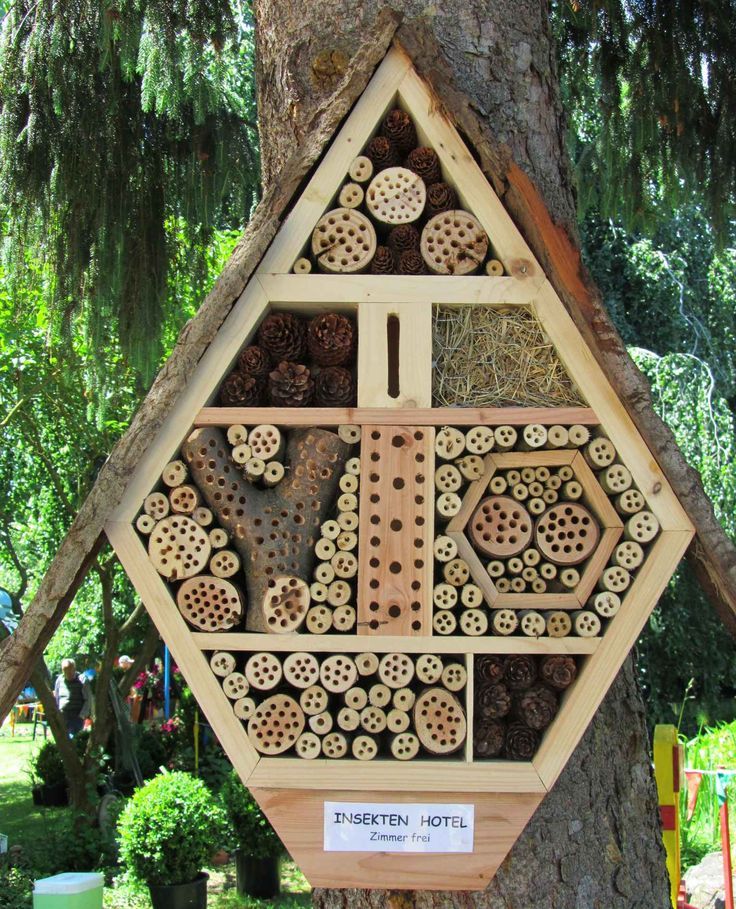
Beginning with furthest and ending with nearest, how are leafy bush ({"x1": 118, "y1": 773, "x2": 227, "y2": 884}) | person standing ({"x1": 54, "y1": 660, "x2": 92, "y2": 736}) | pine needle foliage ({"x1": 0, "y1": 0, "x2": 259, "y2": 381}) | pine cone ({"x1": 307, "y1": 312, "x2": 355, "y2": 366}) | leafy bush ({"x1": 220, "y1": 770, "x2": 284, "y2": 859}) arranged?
1. person standing ({"x1": 54, "y1": 660, "x2": 92, "y2": 736})
2. leafy bush ({"x1": 220, "y1": 770, "x2": 284, "y2": 859})
3. leafy bush ({"x1": 118, "y1": 773, "x2": 227, "y2": 884})
4. pine needle foliage ({"x1": 0, "y1": 0, "x2": 259, "y2": 381})
5. pine cone ({"x1": 307, "y1": 312, "x2": 355, "y2": 366})

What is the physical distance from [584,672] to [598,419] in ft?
1.46

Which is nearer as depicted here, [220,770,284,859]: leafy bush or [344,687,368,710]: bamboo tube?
[344,687,368,710]: bamboo tube

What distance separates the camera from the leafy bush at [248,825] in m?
6.12

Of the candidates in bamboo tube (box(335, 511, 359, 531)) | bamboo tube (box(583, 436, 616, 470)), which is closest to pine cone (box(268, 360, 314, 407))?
bamboo tube (box(335, 511, 359, 531))

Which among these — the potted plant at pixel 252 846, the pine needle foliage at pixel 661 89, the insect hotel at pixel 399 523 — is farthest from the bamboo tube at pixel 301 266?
the potted plant at pixel 252 846

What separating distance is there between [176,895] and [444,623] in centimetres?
462

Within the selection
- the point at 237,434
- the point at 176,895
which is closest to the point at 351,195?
the point at 237,434

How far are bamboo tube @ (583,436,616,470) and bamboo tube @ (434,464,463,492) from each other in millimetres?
242

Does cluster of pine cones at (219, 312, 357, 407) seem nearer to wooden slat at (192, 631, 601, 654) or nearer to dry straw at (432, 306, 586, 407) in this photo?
dry straw at (432, 306, 586, 407)

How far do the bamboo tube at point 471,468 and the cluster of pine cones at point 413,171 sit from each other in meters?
0.36

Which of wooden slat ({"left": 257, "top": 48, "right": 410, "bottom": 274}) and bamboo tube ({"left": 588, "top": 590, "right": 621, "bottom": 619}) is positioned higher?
wooden slat ({"left": 257, "top": 48, "right": 410, "bottom": 274})

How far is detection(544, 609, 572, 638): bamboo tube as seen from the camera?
5.64 ft

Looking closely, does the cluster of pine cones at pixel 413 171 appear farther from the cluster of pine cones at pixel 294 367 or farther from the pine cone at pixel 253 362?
the pine cone at pixel 253 362

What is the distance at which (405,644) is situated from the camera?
1.71 meters
